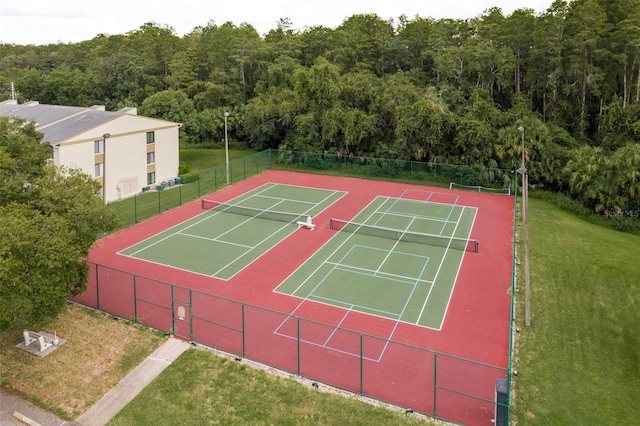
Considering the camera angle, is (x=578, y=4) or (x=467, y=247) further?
(x=578, y=4)

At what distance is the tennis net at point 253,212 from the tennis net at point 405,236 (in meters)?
2.82

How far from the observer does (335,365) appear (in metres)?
17.4

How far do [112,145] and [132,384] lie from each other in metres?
24.5

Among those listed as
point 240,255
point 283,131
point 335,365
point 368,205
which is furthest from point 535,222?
point 283,131

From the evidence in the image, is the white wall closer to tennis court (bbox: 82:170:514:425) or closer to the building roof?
the building roof

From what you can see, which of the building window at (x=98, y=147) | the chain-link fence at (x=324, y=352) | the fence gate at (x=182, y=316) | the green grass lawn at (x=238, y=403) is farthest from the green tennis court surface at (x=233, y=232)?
the building window at (x=98, y=147)

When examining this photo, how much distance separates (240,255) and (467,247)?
12.3m

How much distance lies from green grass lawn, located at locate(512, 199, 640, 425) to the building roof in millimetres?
29614

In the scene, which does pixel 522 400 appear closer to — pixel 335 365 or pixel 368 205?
pixel 335 365

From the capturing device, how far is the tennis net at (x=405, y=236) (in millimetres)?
28756

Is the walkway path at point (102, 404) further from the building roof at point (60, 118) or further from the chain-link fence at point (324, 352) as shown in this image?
the building roof at point (60, 118)

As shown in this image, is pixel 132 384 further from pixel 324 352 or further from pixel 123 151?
pixel 123 151

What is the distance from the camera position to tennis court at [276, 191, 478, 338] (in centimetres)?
2184

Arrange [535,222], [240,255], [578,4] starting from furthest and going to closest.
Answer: [578,4], [535,222], [240,255]
